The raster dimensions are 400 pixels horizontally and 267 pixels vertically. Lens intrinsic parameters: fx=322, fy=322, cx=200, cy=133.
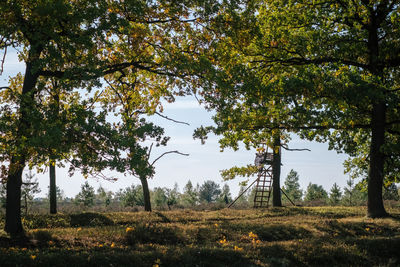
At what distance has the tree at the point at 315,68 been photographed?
16.0 meters

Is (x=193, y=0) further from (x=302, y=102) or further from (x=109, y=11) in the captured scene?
(x=302, y=102)

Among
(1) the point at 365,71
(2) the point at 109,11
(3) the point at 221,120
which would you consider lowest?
(3) the point at 221,120

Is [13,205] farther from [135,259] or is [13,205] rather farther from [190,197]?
[190,197]

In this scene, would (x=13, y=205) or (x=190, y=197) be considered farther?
(x=190, y=197)

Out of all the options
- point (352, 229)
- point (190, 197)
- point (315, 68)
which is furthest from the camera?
point (190, 197)

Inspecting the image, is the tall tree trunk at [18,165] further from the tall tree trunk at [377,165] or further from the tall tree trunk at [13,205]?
the tall tree trunk at [377,165]

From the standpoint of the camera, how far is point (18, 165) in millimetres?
13250

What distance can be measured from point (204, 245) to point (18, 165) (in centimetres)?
826

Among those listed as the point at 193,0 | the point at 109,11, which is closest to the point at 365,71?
the point at 193,0

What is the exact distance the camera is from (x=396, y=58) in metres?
18.4

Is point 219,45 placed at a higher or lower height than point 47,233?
higher

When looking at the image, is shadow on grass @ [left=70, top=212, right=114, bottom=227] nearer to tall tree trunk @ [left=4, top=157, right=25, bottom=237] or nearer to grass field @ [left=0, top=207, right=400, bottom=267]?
grass field @ [left=0, top=207, right=400, bottom=267]

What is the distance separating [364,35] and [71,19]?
15600mm

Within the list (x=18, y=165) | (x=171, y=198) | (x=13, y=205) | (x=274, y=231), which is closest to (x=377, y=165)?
(x=274, y=231)
